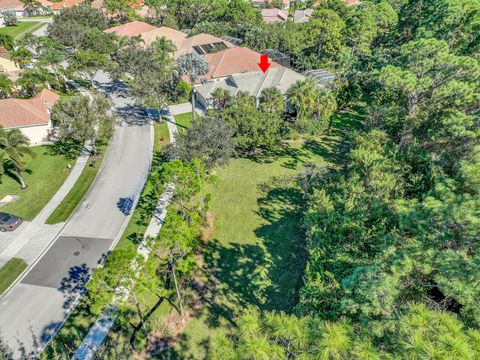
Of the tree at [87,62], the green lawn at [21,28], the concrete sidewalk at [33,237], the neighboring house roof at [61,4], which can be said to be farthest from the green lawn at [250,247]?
the neighboring house roof at [61,4]

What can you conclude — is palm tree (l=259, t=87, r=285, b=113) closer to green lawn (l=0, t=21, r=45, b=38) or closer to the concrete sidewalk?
the concrete sidewalk

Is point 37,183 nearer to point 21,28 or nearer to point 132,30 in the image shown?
point 132,30

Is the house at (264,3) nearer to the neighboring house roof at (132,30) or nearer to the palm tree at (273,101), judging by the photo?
the neighboring house roof at (132,30)

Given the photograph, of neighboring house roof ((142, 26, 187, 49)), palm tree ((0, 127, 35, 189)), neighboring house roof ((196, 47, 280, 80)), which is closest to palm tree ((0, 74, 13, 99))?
palm tree ((0, 127, 35, 189))

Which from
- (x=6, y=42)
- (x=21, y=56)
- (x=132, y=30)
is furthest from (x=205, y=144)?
(x=132, y=30)

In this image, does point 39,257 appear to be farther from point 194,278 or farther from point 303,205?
point 303,205
